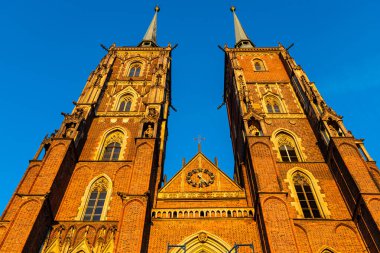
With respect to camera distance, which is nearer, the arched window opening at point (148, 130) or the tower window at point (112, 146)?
the arched window opening at point (148, 130)

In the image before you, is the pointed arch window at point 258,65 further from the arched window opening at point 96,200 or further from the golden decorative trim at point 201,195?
the arched window opening at point 96,200

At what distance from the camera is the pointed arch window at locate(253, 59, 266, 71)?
30081mm

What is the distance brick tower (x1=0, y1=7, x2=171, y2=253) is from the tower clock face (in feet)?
5.63

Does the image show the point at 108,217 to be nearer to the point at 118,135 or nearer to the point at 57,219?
the point at 57,219

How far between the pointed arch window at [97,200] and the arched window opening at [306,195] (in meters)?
8.99

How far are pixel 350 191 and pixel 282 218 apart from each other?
3906mm

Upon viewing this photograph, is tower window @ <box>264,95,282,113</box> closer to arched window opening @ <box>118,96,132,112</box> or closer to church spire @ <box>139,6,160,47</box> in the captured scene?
arched window opening @ <box>118,96,132,112</box>

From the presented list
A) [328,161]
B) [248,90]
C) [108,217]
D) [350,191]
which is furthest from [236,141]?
[108,217]

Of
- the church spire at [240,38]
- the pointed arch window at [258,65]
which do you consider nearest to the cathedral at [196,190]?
the pointed arch window at [258,65]

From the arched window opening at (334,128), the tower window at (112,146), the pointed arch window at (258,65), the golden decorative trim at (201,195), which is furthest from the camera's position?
the pointed arch window at (258,65)

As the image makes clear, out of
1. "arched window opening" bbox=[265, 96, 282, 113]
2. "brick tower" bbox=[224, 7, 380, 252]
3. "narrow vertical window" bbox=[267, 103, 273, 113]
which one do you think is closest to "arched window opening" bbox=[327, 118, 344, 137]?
"brick tower" bbox=[224, 7, 380, 252]

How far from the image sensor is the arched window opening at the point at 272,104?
24344mm

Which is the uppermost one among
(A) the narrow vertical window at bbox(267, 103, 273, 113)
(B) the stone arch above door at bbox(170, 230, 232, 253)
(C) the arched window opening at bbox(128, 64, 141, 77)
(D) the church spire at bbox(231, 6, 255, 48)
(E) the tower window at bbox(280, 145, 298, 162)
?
(D) the church spire at bbox(231, 6, 255, 48)

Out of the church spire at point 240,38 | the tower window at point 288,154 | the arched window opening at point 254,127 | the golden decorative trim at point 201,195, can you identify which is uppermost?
the church spire at point 240,38
